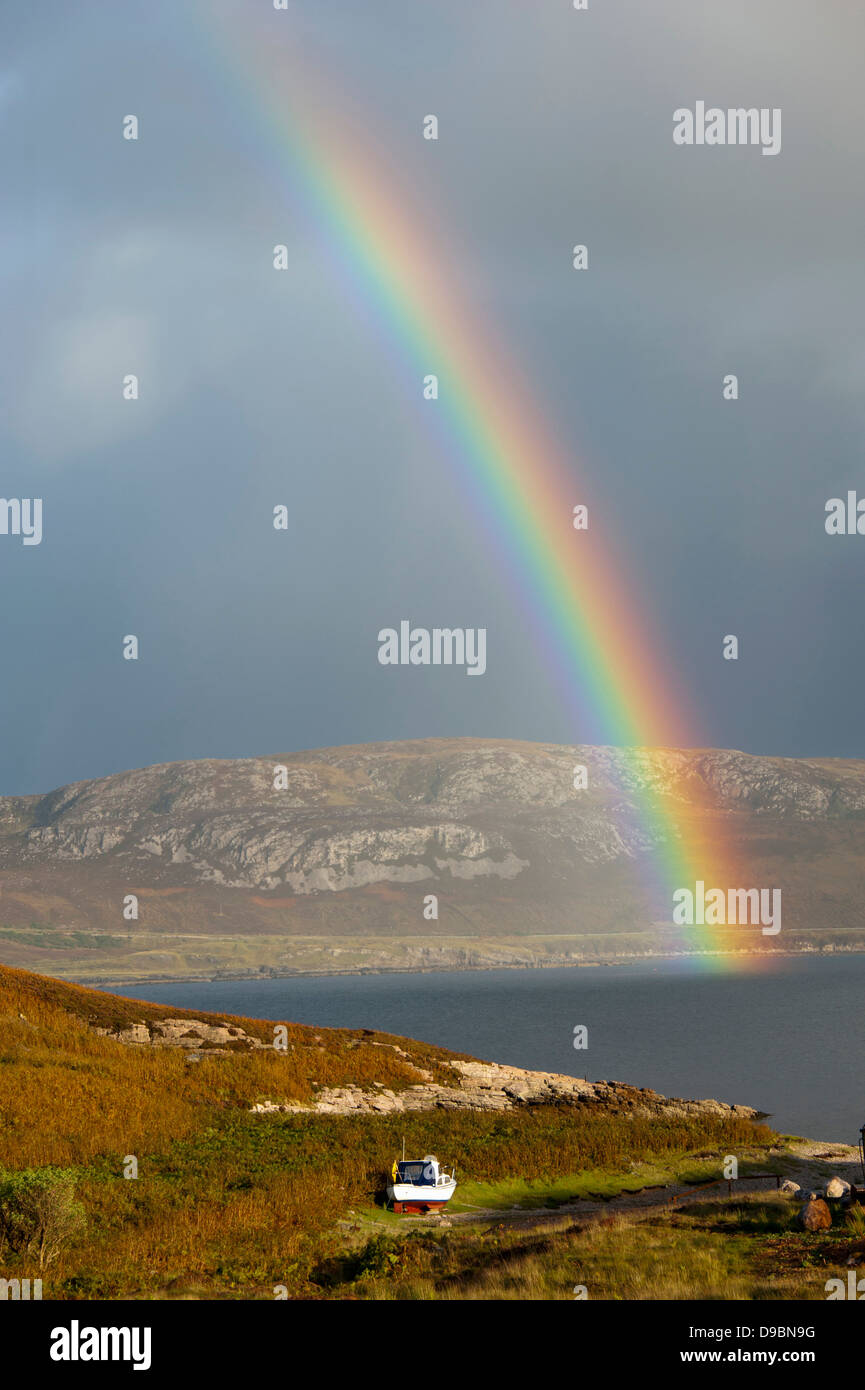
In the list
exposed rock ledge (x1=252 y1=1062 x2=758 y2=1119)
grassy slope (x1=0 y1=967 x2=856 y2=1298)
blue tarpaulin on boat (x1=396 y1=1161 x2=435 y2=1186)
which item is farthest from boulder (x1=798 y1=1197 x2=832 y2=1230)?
exposed rock ledge (x1=252 y1=1062 x2=758 y2=1119)

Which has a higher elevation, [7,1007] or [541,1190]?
[7,1007]

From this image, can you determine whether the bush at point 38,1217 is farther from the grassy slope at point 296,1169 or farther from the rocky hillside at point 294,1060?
the rocky hillside at point 294,1060

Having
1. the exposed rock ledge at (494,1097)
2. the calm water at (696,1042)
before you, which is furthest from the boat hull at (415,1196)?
the calm water at (696,1042)

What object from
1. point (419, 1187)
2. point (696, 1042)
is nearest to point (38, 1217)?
point (419, 1187)

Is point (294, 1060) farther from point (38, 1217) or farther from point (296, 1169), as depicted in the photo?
point (38, 1217)

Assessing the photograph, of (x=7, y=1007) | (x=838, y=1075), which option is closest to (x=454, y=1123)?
(x=7, y=1007)

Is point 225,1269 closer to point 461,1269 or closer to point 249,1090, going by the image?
point 461,1269
